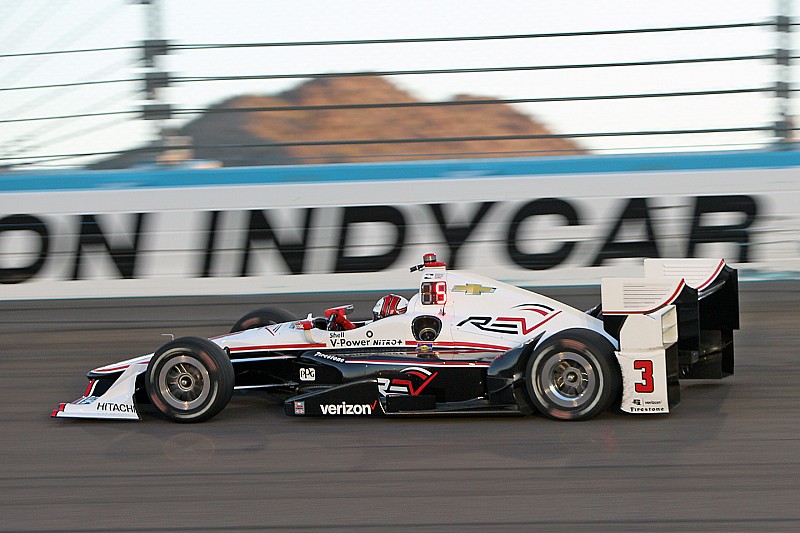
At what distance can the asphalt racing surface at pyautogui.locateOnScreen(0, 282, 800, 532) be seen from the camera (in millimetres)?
4293

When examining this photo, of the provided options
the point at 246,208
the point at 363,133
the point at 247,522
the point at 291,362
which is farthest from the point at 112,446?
the point at 363,133

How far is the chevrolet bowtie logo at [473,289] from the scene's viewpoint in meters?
6.12

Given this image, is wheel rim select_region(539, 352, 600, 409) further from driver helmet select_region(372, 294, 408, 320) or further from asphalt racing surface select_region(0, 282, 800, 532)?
driver helmet select_region(372, 294, 408, 320)

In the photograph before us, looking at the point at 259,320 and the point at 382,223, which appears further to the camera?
the point at 382,223

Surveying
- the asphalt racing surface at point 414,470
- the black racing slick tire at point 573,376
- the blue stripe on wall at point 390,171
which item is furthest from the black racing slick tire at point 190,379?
the blue stripe on wall at point 390,171

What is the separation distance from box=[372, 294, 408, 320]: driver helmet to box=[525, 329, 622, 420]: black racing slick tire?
966 mm

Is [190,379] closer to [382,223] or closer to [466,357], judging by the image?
[466,357]

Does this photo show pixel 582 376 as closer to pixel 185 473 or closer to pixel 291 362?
pixel 291 362

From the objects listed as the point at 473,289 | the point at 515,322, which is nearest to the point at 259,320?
the point at 473,289

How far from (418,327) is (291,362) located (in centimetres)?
79

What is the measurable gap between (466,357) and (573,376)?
65cm

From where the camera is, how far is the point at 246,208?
10.2 meters

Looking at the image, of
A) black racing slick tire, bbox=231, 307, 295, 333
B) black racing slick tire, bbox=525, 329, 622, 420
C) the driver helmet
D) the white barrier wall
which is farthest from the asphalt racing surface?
the white barrier wall

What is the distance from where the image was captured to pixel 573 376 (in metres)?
5.63
